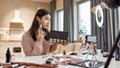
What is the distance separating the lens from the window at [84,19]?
4.61 metres

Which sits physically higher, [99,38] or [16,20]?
[16,20]

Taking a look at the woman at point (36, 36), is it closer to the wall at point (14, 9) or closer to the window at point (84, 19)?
the window at point (84, 19)

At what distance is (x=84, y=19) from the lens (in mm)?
4816

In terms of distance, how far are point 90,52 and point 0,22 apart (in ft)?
16.0

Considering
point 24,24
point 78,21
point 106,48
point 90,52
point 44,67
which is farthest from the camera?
point 24,24

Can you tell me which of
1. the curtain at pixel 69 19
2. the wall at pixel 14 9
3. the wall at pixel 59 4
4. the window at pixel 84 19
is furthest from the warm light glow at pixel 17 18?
the window at pixel 84 19

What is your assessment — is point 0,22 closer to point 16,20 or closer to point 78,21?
point 16,20

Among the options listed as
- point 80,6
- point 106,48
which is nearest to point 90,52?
point 106,48

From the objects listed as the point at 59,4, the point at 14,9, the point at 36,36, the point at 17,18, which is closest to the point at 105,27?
the point at 36,36

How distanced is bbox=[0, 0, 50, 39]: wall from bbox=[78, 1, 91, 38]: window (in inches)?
84.7

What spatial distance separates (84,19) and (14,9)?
2951 millimetres

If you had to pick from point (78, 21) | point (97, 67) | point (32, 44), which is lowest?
point (97, 67)

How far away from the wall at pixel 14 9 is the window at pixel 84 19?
215 centimetres

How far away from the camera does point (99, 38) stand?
3.77 meters
